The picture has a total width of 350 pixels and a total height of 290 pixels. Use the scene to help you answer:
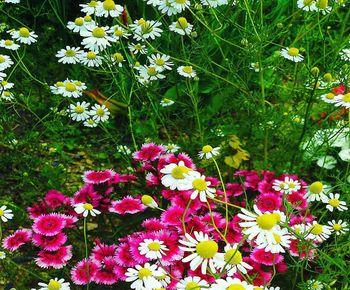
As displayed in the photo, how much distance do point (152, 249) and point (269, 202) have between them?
1.73 ft

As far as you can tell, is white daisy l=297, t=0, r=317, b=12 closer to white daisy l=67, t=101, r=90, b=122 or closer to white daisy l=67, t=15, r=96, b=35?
white daisy l=67, t=15, r=96, b=35

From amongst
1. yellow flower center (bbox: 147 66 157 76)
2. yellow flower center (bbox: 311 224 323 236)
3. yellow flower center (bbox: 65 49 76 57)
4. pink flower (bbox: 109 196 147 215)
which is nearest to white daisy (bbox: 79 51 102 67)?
yellow flower center (bbox: 65 49 76 57)

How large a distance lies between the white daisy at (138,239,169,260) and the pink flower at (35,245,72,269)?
A: 303mm

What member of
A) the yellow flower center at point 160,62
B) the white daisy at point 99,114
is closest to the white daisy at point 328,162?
the yellow flower center at point 160,62

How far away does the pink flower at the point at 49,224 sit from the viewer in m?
1.88

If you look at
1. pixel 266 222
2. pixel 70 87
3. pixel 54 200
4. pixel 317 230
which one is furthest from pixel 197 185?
pixel 70 87

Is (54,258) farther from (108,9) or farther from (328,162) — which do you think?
(328,162)

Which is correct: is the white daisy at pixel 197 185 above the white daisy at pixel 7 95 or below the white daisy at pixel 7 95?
above

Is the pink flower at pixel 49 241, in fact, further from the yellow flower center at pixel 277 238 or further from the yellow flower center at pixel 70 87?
the yellow flower center at pixel 277 238

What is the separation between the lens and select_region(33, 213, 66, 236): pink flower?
188 centimetres

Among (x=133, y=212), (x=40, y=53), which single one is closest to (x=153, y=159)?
(x=133, y=212)

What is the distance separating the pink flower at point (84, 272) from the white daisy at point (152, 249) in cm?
22

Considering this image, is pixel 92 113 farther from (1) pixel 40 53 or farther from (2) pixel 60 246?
(1) pixel 40 53

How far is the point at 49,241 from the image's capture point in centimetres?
190
